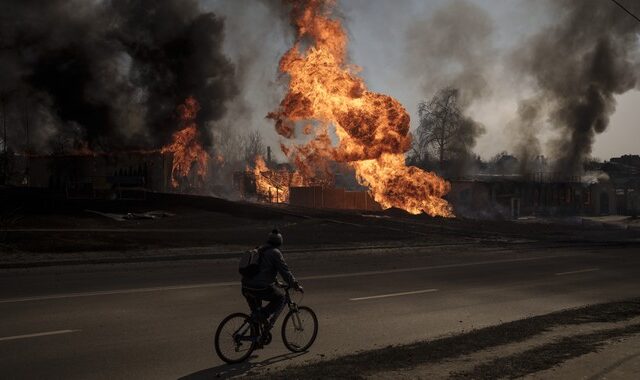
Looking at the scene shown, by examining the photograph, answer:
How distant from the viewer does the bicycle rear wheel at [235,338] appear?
7352mm

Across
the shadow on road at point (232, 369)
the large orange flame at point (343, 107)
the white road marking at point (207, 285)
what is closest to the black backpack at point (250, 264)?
the shadow on road at point (232, 369)

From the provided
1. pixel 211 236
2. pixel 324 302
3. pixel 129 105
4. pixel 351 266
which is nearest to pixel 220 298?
pixel 324 302

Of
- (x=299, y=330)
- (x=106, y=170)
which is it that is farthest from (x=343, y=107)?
(x=299, y=330)

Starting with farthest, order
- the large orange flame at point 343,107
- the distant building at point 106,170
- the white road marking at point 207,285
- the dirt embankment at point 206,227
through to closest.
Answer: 1. the distant building at point 106,170
2. the large orange flame at point 343,107
3. the dirt embankment at point 206,227
4. the white road marking at point 207,285

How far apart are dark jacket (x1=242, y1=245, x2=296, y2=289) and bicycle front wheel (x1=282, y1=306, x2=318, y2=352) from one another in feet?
2.24

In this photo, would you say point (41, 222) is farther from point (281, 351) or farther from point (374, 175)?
point (281, 351)

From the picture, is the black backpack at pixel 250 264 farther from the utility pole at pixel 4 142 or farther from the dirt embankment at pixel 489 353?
the utility pole at pixel 4 142

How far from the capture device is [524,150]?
200ft

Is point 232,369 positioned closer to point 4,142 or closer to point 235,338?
point 235,338

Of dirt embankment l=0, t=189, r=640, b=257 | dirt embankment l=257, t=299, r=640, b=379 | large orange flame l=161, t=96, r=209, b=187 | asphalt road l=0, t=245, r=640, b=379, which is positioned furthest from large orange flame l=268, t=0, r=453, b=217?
dirt embankment l=257, t=299, r=640, b=379

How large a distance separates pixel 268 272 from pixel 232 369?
1.20 metres

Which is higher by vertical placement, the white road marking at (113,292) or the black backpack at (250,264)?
the black backpack at (250,264)

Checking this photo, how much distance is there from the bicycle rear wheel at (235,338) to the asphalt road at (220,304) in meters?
0.19

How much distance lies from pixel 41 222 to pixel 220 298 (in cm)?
2061
